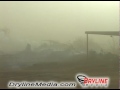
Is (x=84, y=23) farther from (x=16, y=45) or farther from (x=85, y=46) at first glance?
(x=16, y=45)

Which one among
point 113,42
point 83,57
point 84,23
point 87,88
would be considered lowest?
point 87,88

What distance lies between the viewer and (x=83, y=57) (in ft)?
5.01

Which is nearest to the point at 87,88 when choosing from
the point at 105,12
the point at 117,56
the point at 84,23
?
the point at 117,56

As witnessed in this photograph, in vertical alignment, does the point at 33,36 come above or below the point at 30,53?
above

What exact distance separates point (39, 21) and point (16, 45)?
260 mm

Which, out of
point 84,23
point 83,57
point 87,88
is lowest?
point 87,88

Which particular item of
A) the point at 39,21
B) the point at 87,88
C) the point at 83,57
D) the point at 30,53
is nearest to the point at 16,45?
the point at 30,53

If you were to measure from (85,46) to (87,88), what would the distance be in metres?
0.34

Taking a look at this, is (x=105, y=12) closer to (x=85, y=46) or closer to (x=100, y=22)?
(x=100, y=22)

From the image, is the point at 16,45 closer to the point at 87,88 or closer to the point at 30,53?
the point at 30,53

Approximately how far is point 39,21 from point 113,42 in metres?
0.61

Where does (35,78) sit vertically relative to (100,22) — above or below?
below

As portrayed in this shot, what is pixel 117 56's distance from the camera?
156cm

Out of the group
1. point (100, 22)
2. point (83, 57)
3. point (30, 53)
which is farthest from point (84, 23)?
point (30, 53)
